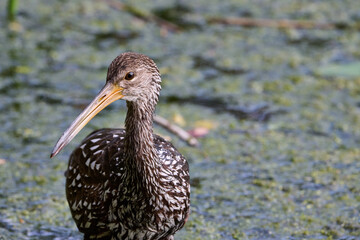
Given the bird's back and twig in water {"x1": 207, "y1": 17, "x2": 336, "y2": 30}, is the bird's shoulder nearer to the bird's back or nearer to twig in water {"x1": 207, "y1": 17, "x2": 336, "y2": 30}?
the bird's back

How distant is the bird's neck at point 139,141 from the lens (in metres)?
4.04

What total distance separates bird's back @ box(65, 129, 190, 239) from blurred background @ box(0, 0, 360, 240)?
2.18 ft

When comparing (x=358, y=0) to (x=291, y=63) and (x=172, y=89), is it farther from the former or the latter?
(x=172, y=89)

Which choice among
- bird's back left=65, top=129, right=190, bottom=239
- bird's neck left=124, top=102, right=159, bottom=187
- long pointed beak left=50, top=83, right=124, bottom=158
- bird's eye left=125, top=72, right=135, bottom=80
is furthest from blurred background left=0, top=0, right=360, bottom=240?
bird's eye left=125, top=72, right=135, bottom=80

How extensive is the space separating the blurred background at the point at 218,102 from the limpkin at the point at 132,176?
0.77 meters

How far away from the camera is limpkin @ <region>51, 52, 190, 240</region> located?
396 centimetres

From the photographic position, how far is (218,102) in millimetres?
6941

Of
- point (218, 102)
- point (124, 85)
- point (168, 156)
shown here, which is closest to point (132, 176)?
point (168, 156)

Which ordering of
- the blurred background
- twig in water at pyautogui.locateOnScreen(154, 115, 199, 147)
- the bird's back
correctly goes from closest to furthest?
the bird's back
the blurred background
twig in water at pyautogui.locateOnScreen(154, 115, 199, 147)

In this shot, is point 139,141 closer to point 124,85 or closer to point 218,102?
point 124,85

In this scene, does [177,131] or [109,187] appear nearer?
[109,187]

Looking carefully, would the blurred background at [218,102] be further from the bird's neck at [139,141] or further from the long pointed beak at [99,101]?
the long pointed beak at [99,101]

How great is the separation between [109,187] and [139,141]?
367 mm

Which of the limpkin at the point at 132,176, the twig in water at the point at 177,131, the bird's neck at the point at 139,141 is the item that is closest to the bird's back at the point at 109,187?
the limpkin at the point at 132,176
